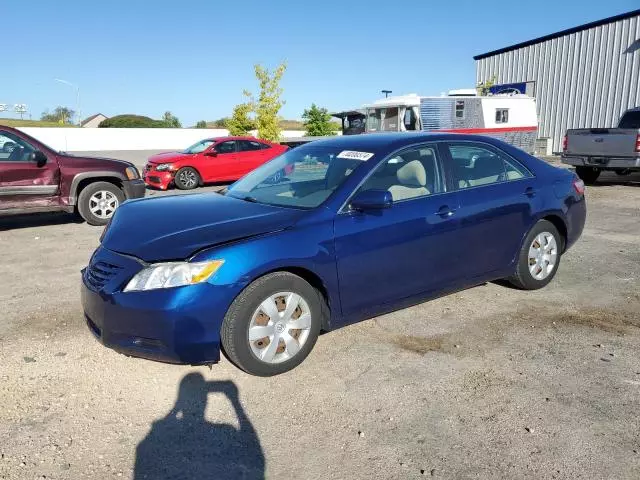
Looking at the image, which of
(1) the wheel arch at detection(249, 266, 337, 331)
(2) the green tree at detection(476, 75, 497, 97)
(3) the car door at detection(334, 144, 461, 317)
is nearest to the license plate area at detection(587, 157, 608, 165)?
(3) the car door at detection(334, 144, 461, 317)

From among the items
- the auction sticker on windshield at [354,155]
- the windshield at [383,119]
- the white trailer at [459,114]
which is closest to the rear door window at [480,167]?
the auction sticker on windshield at [354,155]

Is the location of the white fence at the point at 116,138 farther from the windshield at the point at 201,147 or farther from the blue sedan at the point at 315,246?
the blue sedan at the point at 315,246

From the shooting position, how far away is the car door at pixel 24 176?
7.95 meters

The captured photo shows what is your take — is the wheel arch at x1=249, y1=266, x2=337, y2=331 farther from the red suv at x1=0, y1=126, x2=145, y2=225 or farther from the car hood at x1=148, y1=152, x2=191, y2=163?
the car hood at x1=148, y1=152, x2=191, y2=163

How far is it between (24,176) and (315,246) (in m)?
6.29

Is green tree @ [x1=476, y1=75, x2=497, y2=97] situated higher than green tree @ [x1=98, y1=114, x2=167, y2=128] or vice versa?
green tree @ [x1=476, y1=75, x2=497, y2=97]

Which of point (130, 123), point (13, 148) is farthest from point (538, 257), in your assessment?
point (130, 123)

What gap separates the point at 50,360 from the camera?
3.84 metres

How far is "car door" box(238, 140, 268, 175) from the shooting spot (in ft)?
49.7

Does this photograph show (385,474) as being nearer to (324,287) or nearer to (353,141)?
(324,287)

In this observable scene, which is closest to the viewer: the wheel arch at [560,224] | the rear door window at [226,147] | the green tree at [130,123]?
the wheel arch at [560,224]

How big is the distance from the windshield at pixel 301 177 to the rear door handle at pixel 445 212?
69cm

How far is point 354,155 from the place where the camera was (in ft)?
14.1

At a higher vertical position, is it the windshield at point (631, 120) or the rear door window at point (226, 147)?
the windshield at point (631, 120)
